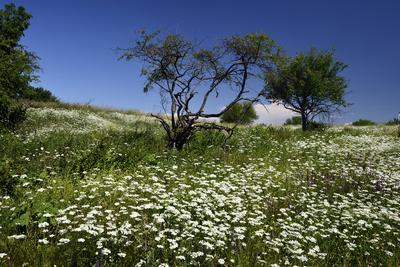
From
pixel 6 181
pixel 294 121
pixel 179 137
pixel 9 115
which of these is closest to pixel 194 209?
pixel 6 181

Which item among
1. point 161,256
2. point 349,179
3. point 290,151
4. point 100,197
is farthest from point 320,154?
point 161,256

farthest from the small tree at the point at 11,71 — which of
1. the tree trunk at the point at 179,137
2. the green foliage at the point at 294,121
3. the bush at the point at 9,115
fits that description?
the green foliage at the point at 294,121

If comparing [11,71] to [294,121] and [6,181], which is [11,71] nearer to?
[6,181]

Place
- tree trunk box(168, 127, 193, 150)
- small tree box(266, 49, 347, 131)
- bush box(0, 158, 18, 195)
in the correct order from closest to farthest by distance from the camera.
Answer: bush box(0, 158, 18, 195)
tree trunk box(168, 127, 193, 150)
small tree box(266, 49, 347, 131)

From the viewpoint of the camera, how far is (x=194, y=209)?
264 inches

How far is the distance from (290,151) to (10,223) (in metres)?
11.7

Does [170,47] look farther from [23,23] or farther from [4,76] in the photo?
[23,23]

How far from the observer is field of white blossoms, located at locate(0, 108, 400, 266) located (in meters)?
5.29

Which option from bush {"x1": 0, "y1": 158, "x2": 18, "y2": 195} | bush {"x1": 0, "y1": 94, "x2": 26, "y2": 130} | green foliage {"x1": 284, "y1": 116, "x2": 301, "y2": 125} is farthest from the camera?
green foliage {"x1": 284, "y1": 116, "x2": 301, "y2": 125}

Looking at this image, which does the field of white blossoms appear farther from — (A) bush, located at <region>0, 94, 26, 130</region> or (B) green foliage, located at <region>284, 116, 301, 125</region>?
(B) green foliage, located at <region>284, 116, 301, 125</region>

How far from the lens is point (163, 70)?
16688mm

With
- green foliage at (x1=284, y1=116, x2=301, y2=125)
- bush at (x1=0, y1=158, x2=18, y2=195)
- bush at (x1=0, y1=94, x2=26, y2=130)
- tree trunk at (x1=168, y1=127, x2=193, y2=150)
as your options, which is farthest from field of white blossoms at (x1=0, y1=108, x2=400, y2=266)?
green foliage at (x1=284, y1=116, x2=301, y2=125)

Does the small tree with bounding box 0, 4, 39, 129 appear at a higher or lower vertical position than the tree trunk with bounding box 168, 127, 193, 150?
higher

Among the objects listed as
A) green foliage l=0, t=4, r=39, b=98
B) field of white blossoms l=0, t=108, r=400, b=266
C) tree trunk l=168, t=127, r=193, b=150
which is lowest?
field of white blossoms l=0, t=108, r=400, b=266
